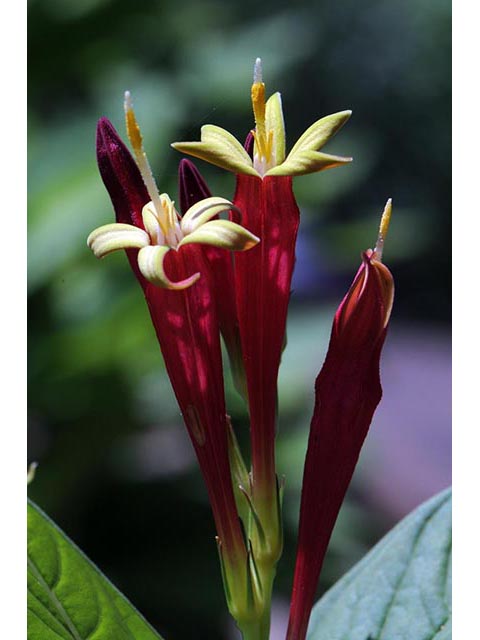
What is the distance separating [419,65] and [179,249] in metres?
0.41

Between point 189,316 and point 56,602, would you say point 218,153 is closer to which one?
point 189,316

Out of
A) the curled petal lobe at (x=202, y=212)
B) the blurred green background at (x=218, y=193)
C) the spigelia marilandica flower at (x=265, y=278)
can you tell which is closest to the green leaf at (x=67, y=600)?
the spigelia marilandica flower at (x=265, y=278)

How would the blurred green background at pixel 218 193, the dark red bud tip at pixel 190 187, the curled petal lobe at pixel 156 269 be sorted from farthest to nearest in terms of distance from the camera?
the blurred green background at pixel 218 193 → the dark red bud tip at pixel 190 187 → the curled petal lobe at pixel 156 269

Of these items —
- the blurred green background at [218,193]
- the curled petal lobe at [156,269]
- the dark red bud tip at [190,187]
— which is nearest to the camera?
the curled petal lobe at [156,269]

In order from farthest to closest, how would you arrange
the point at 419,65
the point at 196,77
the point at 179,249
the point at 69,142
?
the point at 69,142
the point at 196,77
the point at 419,65
the point at 179,249

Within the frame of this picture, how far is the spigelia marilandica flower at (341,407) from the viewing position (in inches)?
22.3

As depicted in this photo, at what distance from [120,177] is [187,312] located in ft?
0.32

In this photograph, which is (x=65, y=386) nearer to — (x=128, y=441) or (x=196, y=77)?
(x=128, y=441)

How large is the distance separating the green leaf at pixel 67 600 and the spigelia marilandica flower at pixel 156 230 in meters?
0.18

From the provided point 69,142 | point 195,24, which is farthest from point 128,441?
point 195,24

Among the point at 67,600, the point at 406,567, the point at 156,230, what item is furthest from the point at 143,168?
the point at 406,567

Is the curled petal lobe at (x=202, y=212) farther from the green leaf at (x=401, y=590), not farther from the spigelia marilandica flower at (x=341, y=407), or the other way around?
the green leaf at (x=401, y=590)

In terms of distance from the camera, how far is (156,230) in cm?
55

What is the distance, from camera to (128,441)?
1166 millimetres
